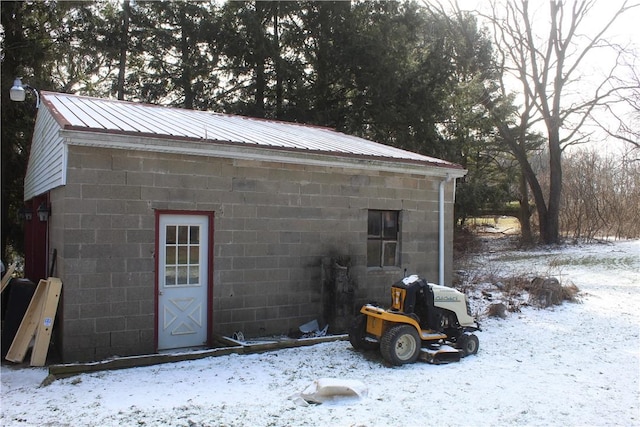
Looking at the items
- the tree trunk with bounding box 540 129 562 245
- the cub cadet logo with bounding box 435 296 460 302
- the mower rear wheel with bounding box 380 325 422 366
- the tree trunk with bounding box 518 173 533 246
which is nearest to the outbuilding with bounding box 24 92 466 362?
the cub cadet logo with bounding box 435 296 460 302

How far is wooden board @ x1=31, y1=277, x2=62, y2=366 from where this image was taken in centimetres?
743

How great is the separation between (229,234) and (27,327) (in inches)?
126

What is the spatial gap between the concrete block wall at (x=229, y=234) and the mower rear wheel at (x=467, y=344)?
2.68 m

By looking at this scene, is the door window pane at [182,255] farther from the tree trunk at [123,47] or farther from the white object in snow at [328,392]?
the tree trunk at [123,47]

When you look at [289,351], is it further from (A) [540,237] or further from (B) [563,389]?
(A) [540,237]

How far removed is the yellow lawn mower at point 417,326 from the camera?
7.46 meters

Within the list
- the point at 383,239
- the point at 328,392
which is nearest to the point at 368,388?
the point at 328,392

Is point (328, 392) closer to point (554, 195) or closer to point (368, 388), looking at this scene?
point (368, 388)

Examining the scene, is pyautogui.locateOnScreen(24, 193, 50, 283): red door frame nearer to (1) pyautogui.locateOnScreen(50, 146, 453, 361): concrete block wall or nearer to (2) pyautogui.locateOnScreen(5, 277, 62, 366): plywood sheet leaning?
(1) pyautogui.locateOnScreen(50, 146, 453, 361): concrete block wall

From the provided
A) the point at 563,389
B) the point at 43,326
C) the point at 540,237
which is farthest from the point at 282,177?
the point at 540,237

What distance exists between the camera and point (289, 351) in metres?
8.13

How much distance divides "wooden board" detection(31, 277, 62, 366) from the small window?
Result: 18.2ft

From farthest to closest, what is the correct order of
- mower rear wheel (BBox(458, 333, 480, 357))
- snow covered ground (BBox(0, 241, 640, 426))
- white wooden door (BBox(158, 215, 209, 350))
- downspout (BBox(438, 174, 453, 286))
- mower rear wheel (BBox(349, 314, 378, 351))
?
downspout (BBox(438, 174, 453, 286)) → white wooden door (BBox(158, 215, 209, 350)) → mower rear wheel (BBox(458, 333, 480, 357)) → mower rear wheel (BBox(349, 314, 378, 351)) → snow covered ground (BBox(0, 241, 640, 426))

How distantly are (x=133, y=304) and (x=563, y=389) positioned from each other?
5881 mm
